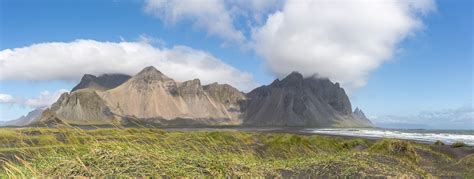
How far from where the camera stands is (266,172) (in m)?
14.7

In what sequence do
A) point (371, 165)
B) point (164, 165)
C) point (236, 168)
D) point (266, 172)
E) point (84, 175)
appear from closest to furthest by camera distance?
point (84, 175), point (164, 165), point (236, 168), point (266, 172), point (371, 165)

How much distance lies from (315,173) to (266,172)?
2058mm

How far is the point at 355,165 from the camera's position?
1549cm

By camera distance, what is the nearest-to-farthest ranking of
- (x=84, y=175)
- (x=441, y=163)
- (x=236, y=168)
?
(x=84, y=175) → (x=236, y=168) → (x=441, y=163)

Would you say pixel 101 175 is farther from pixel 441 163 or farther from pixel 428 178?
pixel 441 163

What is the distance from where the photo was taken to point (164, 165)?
11656 millimetres

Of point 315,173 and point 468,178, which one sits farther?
point 468,178

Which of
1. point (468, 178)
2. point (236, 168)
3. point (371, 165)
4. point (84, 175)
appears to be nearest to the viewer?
point (84, 175)

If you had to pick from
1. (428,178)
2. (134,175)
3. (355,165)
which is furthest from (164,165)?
(428,178)

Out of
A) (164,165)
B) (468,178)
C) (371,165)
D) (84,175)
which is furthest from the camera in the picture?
(468,178)

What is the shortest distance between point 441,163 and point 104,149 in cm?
1997

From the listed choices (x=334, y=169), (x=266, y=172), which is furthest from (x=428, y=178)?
(x=266, y=172)

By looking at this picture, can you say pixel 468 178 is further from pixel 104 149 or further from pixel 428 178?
pixel 104 149

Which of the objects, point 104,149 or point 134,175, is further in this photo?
point 104,149
